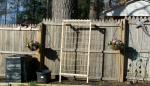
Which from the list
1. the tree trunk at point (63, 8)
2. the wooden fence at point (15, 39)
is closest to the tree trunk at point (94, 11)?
the tree trunk at point (63, 8)

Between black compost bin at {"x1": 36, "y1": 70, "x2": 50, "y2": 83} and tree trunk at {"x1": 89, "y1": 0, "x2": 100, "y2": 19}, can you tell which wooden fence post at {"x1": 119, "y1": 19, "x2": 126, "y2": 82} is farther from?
tree trunk at {"x1": 89, "y1": 0, "x2": 100, "y2": 19}

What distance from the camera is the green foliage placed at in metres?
48.8

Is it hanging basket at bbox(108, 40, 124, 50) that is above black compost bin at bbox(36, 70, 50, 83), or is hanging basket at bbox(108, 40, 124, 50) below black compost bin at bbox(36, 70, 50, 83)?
above

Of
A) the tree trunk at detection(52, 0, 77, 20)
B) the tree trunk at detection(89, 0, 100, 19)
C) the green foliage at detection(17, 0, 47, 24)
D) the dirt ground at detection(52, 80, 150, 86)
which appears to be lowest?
the dirt ground at detection(52, 80, 150, 86)

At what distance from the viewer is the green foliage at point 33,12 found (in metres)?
48.8

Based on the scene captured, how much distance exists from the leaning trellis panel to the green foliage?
31.3m

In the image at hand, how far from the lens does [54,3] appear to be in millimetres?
17609

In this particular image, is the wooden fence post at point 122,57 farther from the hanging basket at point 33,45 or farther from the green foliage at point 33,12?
the green foliage at point 33,12

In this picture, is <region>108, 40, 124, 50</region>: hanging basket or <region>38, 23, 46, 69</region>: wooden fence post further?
<region>38, 23, 46, 69</region>: wooden fence post

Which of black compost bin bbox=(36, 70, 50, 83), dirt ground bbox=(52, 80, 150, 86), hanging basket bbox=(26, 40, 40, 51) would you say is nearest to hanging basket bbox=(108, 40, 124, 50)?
dirt ground bbox=(52, 80, 150, 86)

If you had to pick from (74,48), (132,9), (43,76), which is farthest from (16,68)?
(132,9)

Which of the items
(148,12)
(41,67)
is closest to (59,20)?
(41,67)

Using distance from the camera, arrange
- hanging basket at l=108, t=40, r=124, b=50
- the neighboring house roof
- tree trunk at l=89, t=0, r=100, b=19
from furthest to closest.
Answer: tree trunk at l=89, t=0, r=100, b=19 → the neighboring house roof → hanging basket at l=108, t=40, r=124, b=50

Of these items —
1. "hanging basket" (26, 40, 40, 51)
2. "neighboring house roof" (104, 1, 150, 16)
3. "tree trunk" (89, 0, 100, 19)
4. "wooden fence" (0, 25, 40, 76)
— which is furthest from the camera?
"tree trunk" (89, 0, 100, 19)
